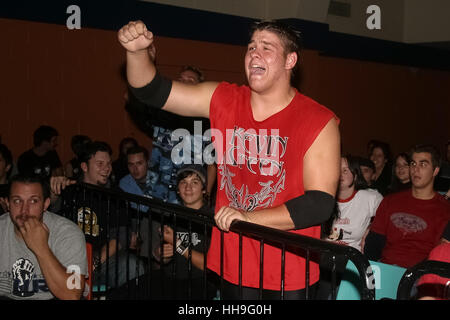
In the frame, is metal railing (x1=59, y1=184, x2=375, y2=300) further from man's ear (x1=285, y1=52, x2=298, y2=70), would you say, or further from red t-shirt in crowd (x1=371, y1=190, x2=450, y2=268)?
red t-shirt in crowd (x1=371, y1=190, x2=450, y2=268)

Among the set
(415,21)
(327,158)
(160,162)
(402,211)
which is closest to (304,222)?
(327,158)

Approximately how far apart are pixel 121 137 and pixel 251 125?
674 cm

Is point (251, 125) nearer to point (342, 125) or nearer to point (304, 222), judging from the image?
point (304, 222)

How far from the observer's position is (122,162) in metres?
8.26

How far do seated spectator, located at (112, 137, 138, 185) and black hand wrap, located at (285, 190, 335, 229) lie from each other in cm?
590

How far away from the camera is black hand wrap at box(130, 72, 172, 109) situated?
2395 millimetres

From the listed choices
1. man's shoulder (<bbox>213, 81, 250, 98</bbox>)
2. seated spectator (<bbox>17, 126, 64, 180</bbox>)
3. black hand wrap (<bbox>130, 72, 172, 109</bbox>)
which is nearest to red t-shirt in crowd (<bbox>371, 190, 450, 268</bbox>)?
man's shoulder (<bbox>213, 81, 250, 98</bbox>)

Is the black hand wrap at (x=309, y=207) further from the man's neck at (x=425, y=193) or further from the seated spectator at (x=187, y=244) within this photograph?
the man's neck at (x=425, y=193)

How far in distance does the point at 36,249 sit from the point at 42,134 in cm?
473

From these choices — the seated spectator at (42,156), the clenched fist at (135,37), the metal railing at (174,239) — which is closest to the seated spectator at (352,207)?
the metal railing at (174,239)

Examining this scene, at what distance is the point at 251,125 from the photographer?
243 centimetres

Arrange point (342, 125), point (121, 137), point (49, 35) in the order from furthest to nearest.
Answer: point (342, 125)
point (121, 137)
point (49, 35)

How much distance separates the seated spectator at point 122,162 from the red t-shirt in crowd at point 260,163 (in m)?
5.47

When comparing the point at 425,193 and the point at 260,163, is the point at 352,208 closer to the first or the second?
the point at 425,193
